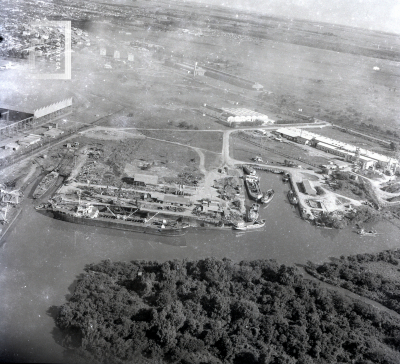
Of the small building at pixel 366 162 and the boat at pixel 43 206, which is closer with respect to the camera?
the boat at pixel 43 206

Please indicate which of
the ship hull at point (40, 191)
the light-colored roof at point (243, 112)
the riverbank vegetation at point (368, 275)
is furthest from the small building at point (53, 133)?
the riverbank vegetation at point (368, 275)

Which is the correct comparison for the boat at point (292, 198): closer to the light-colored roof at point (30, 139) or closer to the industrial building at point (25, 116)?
the light-colored roof at point (30, 139)

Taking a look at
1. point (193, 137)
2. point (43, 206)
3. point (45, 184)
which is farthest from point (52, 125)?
point (43, 206)

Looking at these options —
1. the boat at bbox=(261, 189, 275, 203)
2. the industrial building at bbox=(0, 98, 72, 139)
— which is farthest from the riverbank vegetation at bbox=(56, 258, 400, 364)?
the industrial building at bbox=(0, 98, 72, 139)

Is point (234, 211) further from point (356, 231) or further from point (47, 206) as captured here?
point (47, 206)

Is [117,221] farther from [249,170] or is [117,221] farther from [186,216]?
[249,170]

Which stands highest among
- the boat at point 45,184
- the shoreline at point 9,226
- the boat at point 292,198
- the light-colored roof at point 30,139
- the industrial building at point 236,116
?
the industrial building at point 236,116

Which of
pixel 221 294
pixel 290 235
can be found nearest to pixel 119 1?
pixel 290 235
